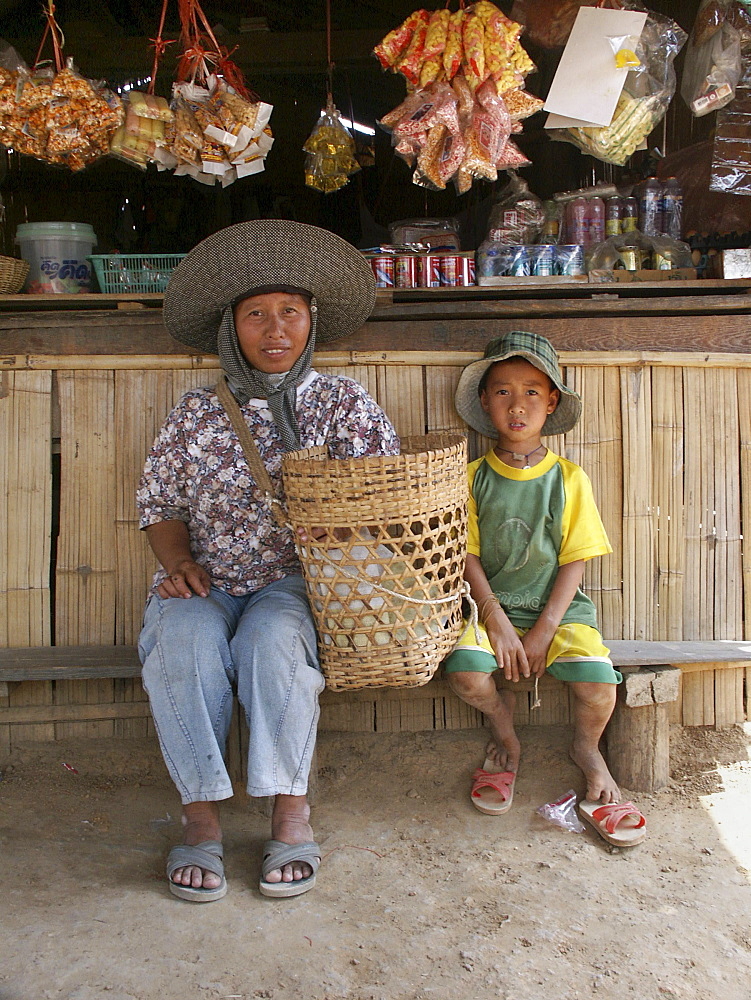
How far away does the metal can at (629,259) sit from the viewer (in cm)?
306

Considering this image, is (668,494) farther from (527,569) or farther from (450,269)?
(450,269)

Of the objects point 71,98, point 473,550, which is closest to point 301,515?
point 473,550

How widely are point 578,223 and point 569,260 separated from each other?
0.26 metres

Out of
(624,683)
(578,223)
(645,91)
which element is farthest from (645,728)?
(645,91)

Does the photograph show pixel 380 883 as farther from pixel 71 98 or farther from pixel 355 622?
pixel 71 98

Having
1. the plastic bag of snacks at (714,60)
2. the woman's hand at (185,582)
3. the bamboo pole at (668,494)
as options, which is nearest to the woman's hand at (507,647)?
the bamboo pole at (668,494)

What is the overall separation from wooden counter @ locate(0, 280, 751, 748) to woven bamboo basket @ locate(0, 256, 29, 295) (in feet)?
0.17

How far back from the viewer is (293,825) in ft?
7.19

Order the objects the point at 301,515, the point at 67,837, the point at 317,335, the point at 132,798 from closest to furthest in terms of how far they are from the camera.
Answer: the point at 301,515 < the point at 67,837 < the point at 132,798 < the point at 317,335

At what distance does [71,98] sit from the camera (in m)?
2.72

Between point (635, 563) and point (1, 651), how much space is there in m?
2.07

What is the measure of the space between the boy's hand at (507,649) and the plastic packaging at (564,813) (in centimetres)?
39

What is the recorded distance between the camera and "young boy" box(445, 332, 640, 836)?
2.48m

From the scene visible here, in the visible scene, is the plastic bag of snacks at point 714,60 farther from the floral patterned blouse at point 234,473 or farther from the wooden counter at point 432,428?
the floral patterned blouse at point 234,473
